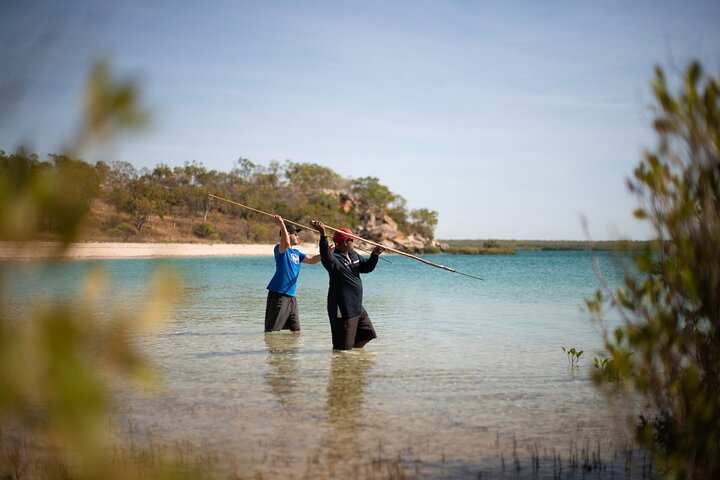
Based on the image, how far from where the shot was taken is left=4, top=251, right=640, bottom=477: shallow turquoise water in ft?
17.1

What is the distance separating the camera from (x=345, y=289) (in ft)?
32.5

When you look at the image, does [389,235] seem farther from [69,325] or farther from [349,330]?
[69,325]

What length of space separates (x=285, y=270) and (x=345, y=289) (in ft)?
7.12

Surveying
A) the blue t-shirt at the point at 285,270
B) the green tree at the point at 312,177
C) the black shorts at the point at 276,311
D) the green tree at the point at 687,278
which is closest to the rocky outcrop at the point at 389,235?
the green tree at the point at 312,177

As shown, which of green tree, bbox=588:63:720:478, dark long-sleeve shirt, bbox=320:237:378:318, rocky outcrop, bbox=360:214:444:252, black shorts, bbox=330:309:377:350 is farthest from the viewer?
rocky outcrop, bbox=360:214:444:252

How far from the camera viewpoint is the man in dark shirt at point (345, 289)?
980 cm

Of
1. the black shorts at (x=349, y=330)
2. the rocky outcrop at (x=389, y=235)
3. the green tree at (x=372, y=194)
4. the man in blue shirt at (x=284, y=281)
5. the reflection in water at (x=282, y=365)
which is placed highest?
the green tree at (x=372, y=194)

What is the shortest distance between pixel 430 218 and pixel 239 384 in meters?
131

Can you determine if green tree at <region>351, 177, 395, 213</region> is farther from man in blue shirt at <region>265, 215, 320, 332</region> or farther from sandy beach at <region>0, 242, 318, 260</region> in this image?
man in blue shirt at <region>265, 215, 320, 332</region>

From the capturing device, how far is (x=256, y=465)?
512 centimetres

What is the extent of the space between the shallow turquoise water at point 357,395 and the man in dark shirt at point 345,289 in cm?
42

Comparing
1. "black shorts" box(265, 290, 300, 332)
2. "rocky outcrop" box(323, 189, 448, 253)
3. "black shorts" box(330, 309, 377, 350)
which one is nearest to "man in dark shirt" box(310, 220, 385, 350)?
"black shorts" box(330, 309, 377, 350)

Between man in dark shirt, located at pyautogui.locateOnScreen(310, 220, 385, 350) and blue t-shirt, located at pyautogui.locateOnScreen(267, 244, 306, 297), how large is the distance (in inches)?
62.6

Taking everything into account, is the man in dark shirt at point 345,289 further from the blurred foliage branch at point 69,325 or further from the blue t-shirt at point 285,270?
the blurred foliage branch at point 69,325
